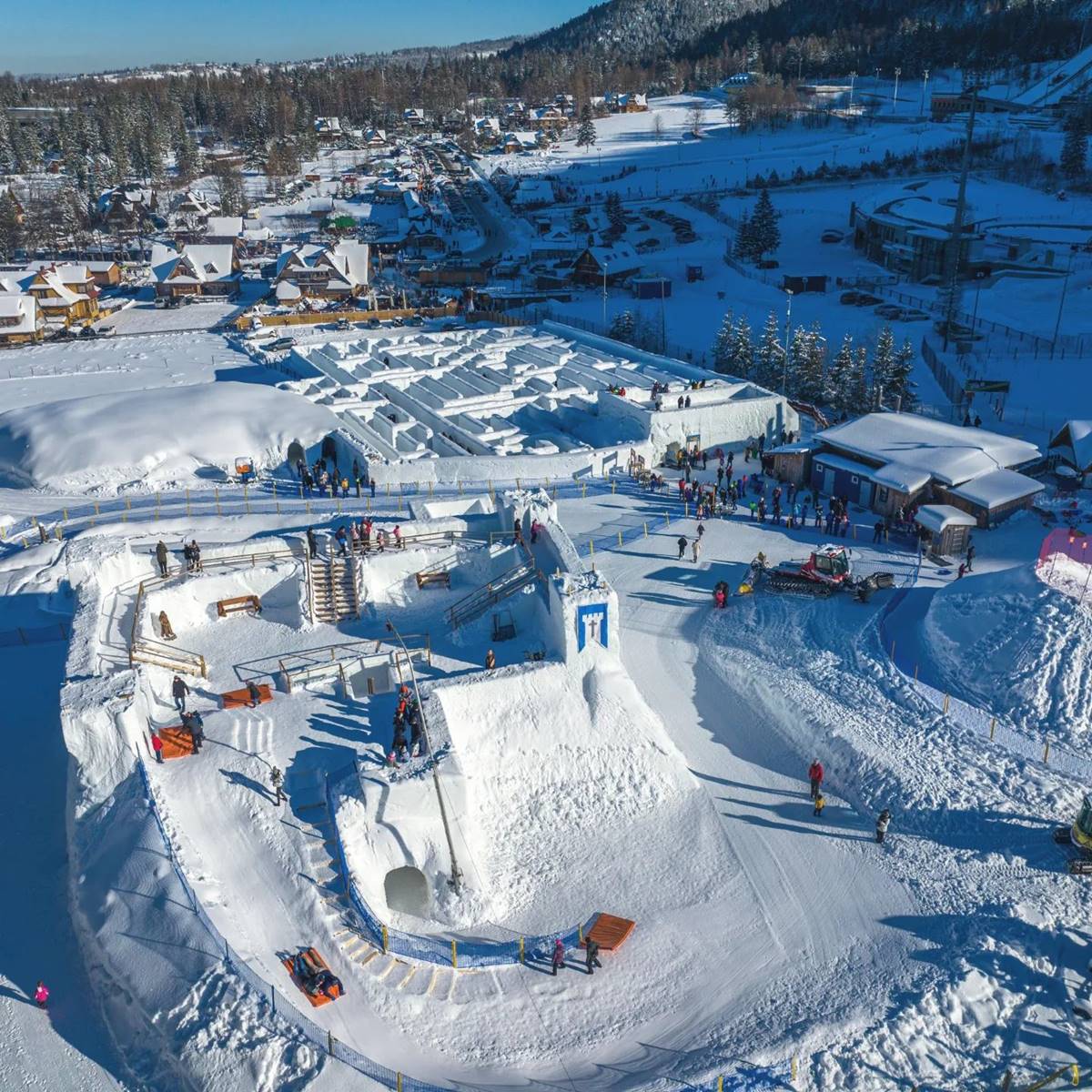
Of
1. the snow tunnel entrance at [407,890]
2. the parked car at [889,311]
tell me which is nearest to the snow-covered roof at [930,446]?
the snow tunnel entrance at [407,890]

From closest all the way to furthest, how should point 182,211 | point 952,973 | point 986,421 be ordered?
1. point 952,973
2. point 986,421
3. point 182,211

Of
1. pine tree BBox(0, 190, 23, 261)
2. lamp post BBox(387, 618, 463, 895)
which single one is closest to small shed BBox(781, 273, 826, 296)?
lamp post BBox(387, 618, 463, 895)

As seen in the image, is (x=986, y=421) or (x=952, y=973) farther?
(x=986, y=421)

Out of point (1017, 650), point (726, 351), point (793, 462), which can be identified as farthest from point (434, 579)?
point (726, 351)

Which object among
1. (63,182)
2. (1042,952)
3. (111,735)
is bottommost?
(1042,952)

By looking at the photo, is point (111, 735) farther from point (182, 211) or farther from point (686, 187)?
point (686, 187)

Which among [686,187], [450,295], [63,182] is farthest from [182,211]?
[686,187]

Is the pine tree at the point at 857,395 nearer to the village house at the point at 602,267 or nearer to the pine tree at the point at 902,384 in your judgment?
the pine tree at the point at 902,384
